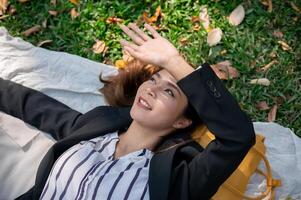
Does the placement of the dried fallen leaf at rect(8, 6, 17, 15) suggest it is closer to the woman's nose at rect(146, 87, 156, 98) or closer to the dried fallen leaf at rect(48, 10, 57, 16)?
the dried fallen leaf at rect(48, 10, 57, 16)

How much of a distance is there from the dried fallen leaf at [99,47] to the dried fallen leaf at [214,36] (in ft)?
2.44

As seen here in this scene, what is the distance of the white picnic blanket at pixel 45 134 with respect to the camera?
10.3 feet

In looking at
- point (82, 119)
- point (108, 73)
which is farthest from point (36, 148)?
point (108, 73)

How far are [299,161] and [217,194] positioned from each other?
656 mm

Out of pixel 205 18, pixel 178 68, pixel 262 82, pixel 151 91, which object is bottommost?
pixel 262 82

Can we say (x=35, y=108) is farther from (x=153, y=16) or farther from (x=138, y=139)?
(x=153, y=16)

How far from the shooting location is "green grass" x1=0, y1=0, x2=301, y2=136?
11.8ft

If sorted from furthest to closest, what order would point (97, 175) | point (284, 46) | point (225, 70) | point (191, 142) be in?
1. point (284, 46)
2. point (225, 70)
3. point (191, 142)
4. point (97, 175)

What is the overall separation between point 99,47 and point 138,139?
1.30 metres

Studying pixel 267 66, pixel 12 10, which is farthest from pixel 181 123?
pixel 12 10

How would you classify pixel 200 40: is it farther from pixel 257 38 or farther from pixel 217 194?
pixel 217 194

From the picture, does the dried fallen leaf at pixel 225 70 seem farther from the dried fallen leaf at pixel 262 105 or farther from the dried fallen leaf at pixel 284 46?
the dried fallen leaf at pixel 284 46

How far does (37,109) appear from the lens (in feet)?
10.3

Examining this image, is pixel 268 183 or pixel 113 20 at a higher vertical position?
pixel 113 20
